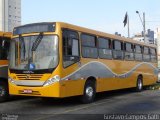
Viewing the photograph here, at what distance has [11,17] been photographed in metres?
77.1

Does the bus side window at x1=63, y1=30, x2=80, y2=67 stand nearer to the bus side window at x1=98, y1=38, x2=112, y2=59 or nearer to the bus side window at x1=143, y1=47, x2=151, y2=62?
the bus side window at x1=98, y1=38, x2=112, y2=59

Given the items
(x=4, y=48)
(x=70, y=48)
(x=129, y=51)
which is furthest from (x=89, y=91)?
(x=129, y=51)

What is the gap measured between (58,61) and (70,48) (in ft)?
3.22

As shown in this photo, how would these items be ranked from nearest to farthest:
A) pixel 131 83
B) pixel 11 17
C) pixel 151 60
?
pixel 131 83, pixel 151 60, pixel 11 17

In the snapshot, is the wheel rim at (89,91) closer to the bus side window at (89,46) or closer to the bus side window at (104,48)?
the bus side window at (89,46)

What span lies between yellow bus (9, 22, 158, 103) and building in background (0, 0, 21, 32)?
57851 mm

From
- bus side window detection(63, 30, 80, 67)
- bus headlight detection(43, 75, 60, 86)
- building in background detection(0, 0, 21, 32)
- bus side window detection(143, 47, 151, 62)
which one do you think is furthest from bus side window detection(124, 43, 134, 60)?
building in background detection(0, 0, 21, 32)

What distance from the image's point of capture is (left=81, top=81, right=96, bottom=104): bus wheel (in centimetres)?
1467

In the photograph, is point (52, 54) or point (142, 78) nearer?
point (52, 54)

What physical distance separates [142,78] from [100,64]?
22.3 ft

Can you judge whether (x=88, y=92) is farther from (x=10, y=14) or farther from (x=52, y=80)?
(x=10, y=14)

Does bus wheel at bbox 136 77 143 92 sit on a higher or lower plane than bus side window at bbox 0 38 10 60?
lower

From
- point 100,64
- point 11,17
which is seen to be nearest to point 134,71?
point 100,64

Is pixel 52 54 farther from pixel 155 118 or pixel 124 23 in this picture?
pixel 124 23
